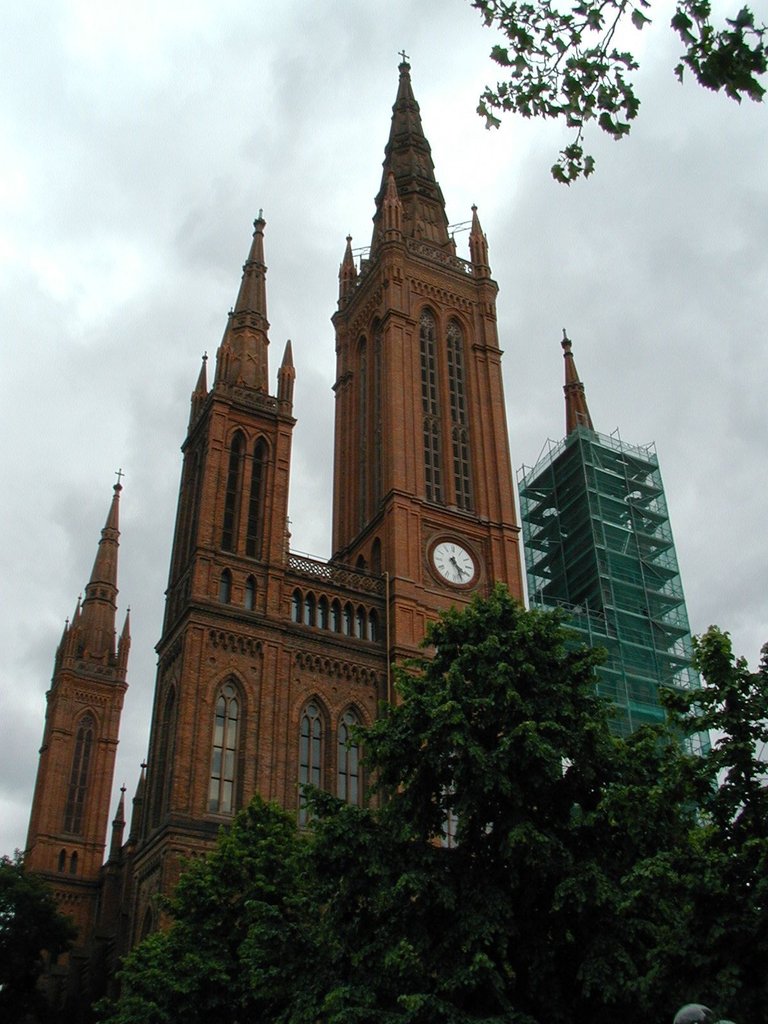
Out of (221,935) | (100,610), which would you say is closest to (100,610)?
(100,610)

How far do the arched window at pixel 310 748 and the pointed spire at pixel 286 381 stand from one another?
13708 millimetres

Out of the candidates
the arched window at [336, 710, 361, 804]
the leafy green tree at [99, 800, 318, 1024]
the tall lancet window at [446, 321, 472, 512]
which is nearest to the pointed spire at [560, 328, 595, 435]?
the tall lancet window at [446, 321, 472, 512]

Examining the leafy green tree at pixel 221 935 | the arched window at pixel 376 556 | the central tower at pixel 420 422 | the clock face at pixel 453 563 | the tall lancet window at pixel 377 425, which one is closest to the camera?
the leafy green tree at pixel 221 935

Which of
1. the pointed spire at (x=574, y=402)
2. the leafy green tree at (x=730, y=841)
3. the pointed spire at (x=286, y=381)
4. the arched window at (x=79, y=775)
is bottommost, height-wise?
the leafy green tree at (x=730, y=841)

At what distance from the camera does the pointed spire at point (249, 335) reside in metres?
47.4

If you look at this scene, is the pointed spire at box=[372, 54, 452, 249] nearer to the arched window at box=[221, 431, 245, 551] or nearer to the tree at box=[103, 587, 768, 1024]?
the arched window at box=[221, 431, 245, 551]

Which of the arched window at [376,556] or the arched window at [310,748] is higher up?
the arched window at [376,556]

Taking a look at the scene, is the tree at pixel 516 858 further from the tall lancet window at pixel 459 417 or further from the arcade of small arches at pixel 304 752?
the tall lancet window at pixel 459 417

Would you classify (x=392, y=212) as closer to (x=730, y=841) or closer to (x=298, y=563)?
(x=298, y=563)

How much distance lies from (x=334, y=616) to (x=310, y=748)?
5.68m

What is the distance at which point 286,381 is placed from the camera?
47.7m

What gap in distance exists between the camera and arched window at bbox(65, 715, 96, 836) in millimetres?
65062

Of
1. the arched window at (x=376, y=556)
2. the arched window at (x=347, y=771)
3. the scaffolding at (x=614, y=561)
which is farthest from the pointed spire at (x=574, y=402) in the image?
the arched window at (x=347, y=771)

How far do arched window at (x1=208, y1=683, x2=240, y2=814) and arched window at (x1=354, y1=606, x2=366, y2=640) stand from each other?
20.1ft
